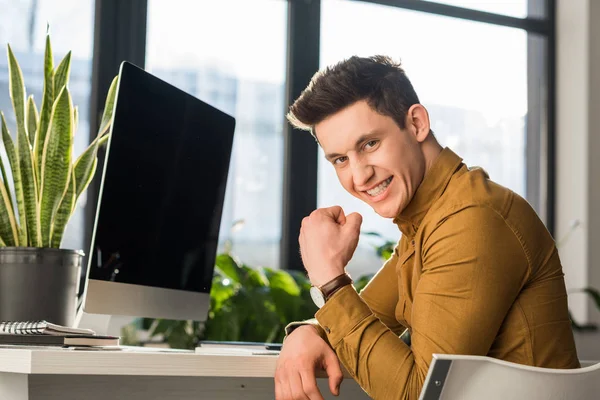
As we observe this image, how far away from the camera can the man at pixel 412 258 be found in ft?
4.16

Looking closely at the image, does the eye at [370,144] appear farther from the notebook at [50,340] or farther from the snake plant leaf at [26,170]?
the snake plant leaf at [26,170]

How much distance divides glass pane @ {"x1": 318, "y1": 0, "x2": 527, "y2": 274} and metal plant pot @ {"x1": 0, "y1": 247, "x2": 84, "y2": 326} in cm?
249

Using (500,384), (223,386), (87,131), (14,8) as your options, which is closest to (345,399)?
(223,386)

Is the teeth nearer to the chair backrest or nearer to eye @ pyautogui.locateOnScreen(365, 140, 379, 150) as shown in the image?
eye @ pyautogui.locateOnScreen(365, 140, 379, 150)

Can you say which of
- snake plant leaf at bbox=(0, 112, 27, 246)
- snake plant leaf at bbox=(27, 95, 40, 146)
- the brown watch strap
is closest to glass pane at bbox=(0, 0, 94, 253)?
snake plant leaf at bbox=(27, 95, 40, 146)

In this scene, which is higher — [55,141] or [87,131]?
[87,131]

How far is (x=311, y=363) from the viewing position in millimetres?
1367

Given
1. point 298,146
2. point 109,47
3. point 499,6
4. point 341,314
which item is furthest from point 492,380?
point 499,6

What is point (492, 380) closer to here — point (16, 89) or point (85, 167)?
point (85, 167)

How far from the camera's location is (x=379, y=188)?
153cm

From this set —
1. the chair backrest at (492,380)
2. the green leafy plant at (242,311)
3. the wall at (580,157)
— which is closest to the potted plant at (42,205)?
the chair backrest at (492,380)

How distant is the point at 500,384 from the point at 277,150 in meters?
3.04

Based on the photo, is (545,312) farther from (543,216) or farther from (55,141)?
(543,216)

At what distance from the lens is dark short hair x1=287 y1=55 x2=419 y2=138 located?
152cm
